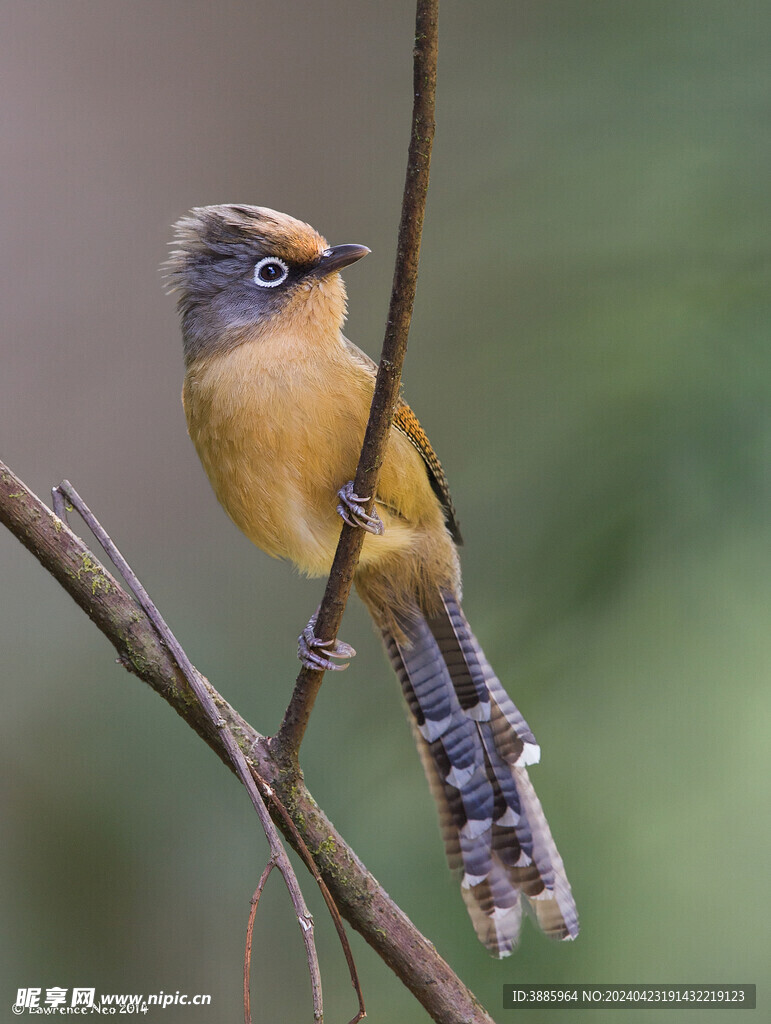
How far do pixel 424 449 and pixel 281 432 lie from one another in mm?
486

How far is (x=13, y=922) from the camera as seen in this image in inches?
112

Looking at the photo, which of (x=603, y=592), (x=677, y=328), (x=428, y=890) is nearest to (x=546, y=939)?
(x=428, y=890)

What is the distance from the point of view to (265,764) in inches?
70.7

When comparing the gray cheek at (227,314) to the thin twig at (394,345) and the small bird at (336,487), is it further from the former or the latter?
the thin twig at (394,345)

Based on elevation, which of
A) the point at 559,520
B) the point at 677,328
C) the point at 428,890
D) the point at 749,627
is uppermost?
the point at 677,328

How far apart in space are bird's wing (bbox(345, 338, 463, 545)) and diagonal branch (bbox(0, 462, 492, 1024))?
866 millimetres

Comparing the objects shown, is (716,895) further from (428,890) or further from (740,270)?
(740,270)

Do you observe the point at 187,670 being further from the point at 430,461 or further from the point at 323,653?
the point at 430,461

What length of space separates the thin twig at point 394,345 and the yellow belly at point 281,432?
9.5 inches

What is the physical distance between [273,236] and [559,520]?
0.98 metres

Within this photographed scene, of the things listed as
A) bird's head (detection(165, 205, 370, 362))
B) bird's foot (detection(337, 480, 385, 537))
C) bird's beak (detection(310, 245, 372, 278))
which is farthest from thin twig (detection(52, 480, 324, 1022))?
bird's beak (detection(310, 245, 372, 278))

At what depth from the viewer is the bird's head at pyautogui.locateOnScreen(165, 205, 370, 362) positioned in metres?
2.16

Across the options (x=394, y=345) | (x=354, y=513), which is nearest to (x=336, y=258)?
(x=354, y=513)

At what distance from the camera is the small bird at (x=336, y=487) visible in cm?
208
